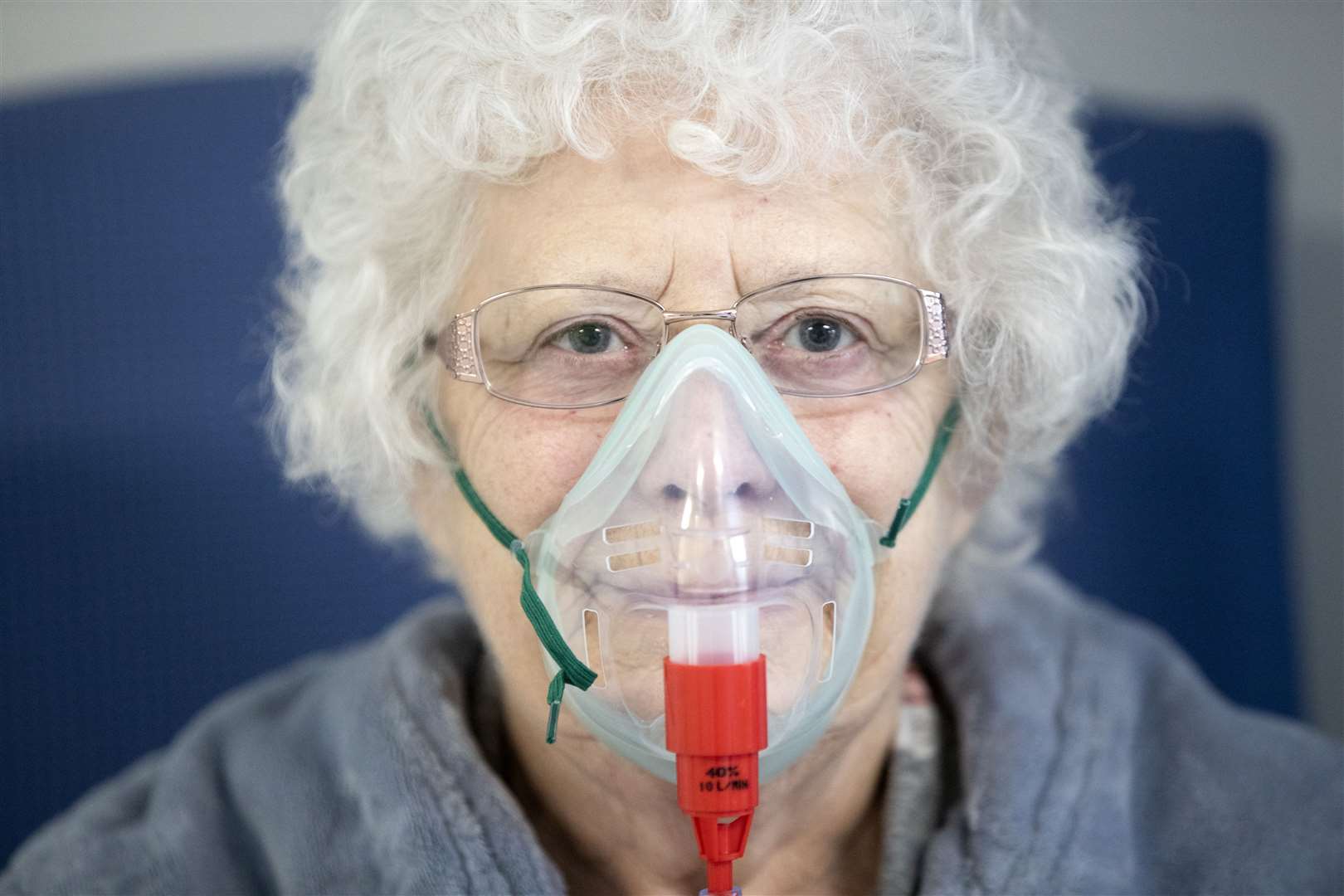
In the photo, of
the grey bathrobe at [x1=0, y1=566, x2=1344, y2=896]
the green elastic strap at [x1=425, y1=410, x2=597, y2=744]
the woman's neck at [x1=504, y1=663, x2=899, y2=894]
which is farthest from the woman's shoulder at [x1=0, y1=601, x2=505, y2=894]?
the green elastic strap at [x1=425, y1=410, x2=597, y2=744]

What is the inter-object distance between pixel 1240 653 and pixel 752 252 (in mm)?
1487

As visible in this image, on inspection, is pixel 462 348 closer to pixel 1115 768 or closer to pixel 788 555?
pixel 788 555

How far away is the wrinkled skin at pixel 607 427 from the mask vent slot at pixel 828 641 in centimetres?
11

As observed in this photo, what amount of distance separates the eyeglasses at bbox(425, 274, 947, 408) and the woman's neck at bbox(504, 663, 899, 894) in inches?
13.3

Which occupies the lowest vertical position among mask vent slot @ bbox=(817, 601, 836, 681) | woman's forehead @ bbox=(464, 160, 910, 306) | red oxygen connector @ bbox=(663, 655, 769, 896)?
red oxygen connector @ bbox=(663, 655, 769, 896)

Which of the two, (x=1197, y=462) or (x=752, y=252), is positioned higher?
(x=752, y=252)

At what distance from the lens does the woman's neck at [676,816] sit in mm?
1199

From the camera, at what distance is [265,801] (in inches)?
53.6

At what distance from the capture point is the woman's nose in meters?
1.00

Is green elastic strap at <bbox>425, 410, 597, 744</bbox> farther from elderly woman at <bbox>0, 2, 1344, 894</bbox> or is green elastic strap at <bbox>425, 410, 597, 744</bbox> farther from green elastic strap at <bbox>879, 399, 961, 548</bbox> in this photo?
green elastic strap at <bbox>879, 399, 961, 548</bbox>

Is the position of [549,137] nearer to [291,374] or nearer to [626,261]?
[626,261]

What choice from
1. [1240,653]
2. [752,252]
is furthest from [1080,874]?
[1240,653]

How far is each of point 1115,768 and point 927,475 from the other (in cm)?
42

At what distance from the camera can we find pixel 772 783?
3.91 feet
